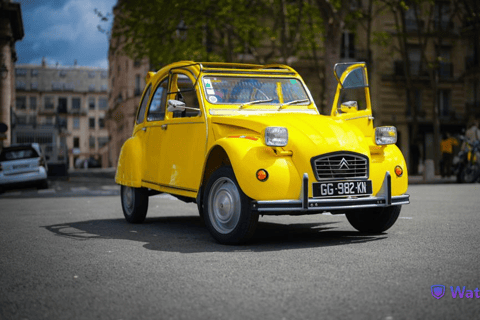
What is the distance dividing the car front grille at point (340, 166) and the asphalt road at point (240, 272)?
0.69 meters

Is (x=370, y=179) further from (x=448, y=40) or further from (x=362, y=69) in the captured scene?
(x=448, y=40)

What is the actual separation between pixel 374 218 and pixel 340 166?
123cm

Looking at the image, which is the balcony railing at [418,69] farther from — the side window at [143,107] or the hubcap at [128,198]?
the hubcap at [128,198]

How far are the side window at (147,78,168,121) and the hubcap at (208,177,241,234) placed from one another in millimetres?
2356

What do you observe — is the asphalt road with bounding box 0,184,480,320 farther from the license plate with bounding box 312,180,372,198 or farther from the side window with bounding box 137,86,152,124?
the side window with bounding box 137,86,152,124

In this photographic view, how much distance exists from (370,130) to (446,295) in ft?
11.5

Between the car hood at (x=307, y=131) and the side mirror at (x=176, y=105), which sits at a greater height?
the side mirror at (x=176, y=105)

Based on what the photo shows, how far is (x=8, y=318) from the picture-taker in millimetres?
3801

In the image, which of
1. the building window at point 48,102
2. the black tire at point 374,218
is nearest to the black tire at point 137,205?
the black tire at point 374,218

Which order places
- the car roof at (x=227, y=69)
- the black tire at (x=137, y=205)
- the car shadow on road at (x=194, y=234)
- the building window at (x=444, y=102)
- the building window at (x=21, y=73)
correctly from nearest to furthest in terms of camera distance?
1. the car shadow on road at (x=194, y=234)
2. the car roof at (x=227, y=69)
3. the black tire at (x=137, y=205)
4. the building window at (x=444, y=102)
5. the building window at (x=21, y=73)

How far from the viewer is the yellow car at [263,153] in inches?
250

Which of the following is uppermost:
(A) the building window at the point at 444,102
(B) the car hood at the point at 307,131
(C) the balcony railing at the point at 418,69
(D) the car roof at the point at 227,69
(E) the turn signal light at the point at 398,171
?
(C) the balcony railing at the point at 418,69

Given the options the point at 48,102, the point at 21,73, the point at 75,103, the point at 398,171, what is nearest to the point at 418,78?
the point at 398,171

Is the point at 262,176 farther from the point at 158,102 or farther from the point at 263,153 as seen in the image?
the point at 158,102
